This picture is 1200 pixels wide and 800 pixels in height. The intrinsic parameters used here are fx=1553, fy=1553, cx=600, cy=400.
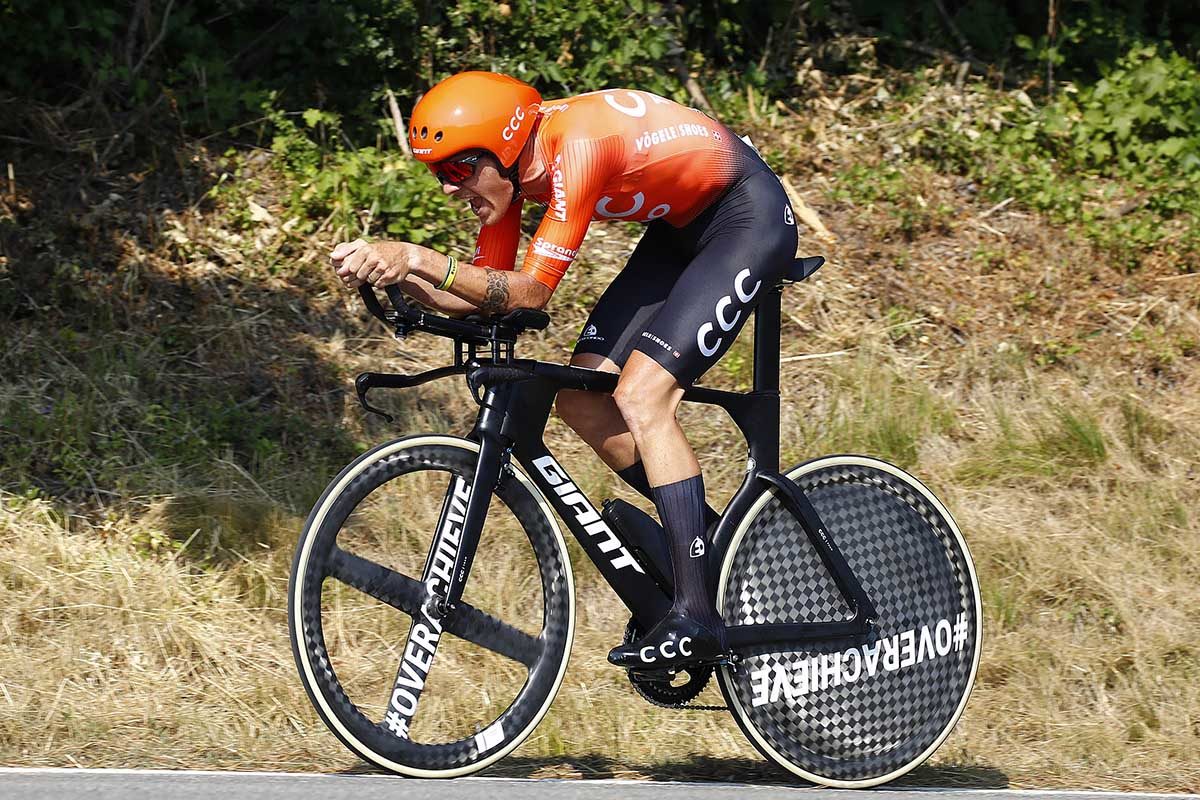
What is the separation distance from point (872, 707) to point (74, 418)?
395 cm

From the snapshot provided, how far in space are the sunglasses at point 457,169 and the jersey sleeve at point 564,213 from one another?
232mm

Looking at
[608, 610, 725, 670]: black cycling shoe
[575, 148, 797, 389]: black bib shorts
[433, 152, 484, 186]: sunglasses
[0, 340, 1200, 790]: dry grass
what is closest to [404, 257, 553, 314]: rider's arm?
[433, 152, 484, 186]: sunglasses

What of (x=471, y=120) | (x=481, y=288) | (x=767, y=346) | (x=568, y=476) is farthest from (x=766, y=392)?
(x=471, y=120)

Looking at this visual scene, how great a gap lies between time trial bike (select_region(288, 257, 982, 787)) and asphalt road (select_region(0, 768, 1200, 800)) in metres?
0.13

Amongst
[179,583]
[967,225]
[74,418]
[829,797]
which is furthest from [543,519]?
[967,225]

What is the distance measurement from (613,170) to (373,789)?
186 cm

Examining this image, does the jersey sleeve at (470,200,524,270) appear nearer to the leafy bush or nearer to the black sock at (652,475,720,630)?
the black sock at (652,475,720,630)

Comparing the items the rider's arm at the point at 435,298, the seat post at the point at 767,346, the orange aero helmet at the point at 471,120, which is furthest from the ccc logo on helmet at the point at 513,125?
the seat post at the point at 767,346

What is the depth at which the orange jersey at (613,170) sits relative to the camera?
435 cm

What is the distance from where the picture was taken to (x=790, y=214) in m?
4.78

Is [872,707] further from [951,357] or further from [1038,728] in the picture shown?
[951,357]

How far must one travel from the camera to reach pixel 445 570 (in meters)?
4.44

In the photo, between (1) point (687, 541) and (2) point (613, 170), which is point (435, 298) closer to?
(2) point (613, 170)

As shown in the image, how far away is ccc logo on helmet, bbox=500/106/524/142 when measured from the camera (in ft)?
14.4
